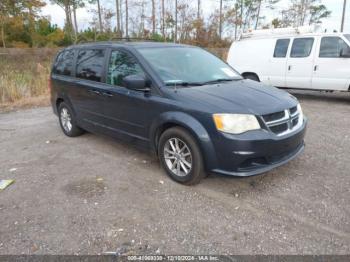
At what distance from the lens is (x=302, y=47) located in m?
8.50

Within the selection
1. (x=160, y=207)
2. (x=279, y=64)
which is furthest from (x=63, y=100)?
(x=279, y=64)

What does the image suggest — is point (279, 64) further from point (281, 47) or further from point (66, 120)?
point (66, 120)

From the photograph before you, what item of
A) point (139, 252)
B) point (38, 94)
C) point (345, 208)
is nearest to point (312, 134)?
point (345, 208)

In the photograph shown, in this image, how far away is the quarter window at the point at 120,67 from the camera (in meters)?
4.06

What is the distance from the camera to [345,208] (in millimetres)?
3084

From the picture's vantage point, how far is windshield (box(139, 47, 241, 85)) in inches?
154

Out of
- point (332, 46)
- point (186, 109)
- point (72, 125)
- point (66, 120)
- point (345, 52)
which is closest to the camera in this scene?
point (186, 109)

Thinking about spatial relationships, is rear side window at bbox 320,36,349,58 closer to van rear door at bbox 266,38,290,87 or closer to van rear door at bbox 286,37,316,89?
van rear door at bbox 286,37,316,89

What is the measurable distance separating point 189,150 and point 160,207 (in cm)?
72

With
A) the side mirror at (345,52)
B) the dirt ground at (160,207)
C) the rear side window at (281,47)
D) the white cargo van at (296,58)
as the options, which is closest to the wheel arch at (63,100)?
the dirt ground at (160,207)

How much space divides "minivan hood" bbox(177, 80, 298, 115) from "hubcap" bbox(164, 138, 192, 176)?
0.57 metres

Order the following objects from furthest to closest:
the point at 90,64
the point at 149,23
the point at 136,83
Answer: the point at 149,23 < the point at 90,64 < the point at 136,83

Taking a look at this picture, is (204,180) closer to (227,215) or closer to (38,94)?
(227,215)

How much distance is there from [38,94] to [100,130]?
739 cm
